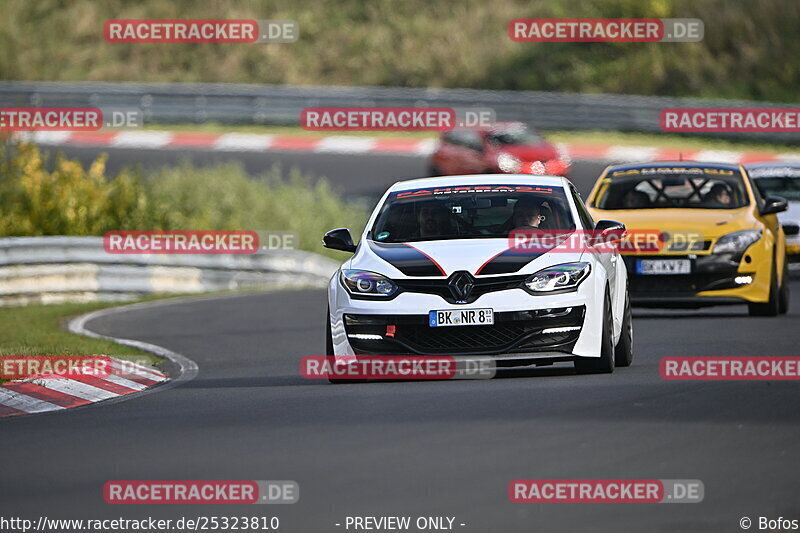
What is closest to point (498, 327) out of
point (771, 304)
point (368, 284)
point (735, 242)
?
point (368, 284)

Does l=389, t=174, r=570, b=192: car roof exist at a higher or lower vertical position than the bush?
lower

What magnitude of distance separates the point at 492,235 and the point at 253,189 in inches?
724

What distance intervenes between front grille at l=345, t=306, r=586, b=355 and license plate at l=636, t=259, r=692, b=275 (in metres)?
5.27

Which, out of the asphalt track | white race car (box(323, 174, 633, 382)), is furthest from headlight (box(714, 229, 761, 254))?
white race car (box(323, 174, 633, 382))

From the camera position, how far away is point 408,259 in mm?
11922

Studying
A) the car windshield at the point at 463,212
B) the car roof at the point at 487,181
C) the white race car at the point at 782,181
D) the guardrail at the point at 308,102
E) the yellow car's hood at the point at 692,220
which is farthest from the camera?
the guardrail at the point at 308,102

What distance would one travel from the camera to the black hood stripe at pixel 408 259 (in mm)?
11727

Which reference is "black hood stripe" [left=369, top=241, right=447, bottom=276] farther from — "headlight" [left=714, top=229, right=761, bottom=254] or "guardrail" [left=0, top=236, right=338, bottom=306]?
"guardrail" [left=0, top=236, right=338, bottom=306]

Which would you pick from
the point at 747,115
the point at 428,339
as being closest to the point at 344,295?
the point at 428,339

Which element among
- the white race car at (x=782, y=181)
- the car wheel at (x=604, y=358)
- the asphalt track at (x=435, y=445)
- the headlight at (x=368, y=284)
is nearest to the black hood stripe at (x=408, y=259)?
the headlight at (x=368, y=284)

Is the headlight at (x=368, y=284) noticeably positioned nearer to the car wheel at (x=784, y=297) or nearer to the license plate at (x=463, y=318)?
the license plate at (x=463, y=318)

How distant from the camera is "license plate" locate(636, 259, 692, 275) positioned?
16.7m

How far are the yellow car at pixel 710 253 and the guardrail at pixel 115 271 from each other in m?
7.74

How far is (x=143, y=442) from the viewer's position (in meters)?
9.64
